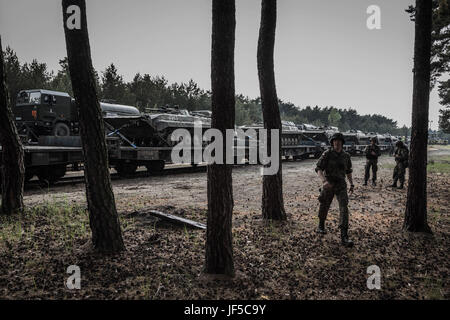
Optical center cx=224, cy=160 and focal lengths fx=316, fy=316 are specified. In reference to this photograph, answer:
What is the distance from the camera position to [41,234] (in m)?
5.34

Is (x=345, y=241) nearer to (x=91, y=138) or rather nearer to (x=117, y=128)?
(x=91, y=138)

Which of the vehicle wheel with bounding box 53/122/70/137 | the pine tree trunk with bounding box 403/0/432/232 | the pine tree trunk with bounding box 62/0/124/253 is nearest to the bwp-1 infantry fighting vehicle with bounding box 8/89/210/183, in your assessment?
the vehicle wheel with bounding box 53/122/70/137

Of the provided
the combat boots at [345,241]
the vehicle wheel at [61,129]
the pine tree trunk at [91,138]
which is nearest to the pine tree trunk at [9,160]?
the pine tree trunk at [91,138]

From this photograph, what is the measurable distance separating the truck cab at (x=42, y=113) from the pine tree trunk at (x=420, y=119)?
15690 mm

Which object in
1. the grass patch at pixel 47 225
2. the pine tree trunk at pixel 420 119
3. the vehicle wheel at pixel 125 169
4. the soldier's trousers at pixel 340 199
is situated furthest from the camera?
the vehicle wheel at pixel 125 169

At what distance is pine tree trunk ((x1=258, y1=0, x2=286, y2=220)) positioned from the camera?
6277mm

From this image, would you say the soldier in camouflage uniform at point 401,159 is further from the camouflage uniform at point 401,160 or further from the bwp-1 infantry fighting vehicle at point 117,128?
the bwp-1 infantry fighting vehicle at point 117,128

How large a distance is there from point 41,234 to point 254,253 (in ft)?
11.8

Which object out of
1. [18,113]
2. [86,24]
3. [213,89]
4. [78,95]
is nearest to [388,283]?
[213,89]

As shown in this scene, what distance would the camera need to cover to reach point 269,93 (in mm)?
6391

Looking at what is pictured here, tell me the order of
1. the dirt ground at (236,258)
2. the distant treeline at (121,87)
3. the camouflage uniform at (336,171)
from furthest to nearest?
the distant treeline at (121,87)
the camouflage uniform at (336,171)
the dirt ground at (236,258)

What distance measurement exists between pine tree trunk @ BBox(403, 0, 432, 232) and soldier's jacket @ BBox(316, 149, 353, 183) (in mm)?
1440

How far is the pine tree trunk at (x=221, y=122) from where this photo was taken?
370cm

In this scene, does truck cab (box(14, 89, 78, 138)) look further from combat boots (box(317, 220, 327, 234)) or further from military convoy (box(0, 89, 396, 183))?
combat boots (box(317, 220, 327, 234))
